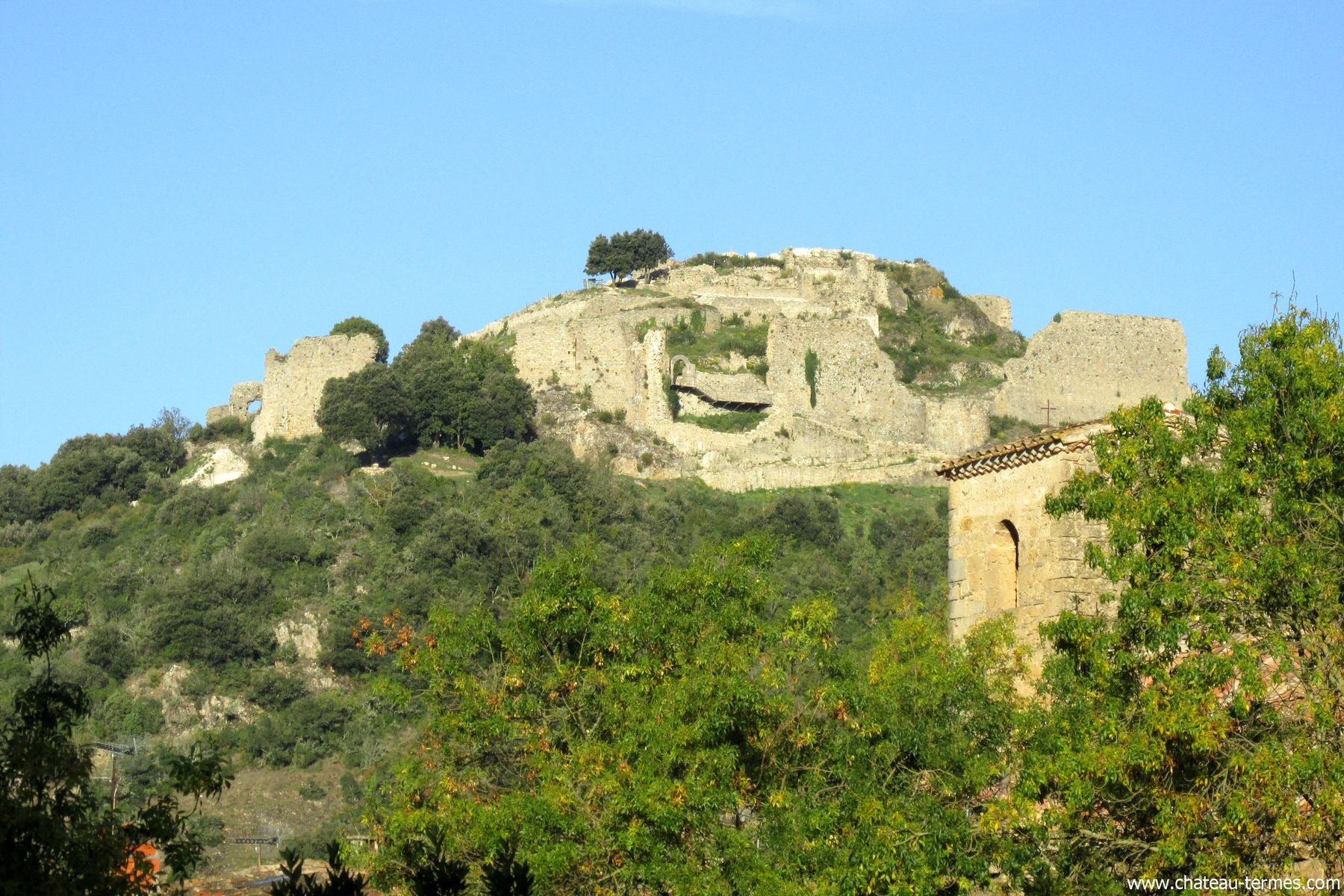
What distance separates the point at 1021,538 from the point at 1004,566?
382 mm

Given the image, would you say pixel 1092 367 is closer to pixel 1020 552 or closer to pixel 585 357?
pixel 585 357

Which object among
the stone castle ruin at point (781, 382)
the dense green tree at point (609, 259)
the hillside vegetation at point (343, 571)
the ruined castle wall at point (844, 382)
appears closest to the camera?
the hillside vegetation at point (343, 571)

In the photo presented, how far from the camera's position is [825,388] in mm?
56531

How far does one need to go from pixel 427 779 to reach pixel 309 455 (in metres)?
38.4

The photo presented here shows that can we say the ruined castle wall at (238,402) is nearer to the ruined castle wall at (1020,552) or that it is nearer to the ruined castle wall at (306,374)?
the ruined castle wall at (306,374)

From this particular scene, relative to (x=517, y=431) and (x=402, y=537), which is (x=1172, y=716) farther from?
(x=517, y=431)

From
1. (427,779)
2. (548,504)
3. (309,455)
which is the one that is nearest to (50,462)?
(309,455)

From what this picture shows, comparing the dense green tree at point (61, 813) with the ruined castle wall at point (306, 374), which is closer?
the dense green tree at point (61, 813)

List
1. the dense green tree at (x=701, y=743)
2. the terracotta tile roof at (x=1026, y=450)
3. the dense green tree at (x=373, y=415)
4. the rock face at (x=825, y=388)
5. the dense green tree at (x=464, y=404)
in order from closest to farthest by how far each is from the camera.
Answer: the dense green tree at (x=701, y=743) → the terracotta tile roof at (x=1026, y=450) → the rock face at (x=825, y=388) → the dense green tree at (x=464, y=404) → the dense green tree at (x=373, y=415)

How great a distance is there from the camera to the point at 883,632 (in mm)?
22484

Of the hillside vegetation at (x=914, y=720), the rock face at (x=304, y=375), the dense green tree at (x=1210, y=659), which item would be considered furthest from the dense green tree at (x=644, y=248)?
the dense green tree at (x=1210, y=659)

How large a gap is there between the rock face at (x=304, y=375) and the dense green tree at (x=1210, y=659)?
46.1 meters

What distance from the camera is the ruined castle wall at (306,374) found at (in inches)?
2400

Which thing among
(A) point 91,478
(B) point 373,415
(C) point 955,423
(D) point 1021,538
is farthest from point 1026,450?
(A) point 91,478
